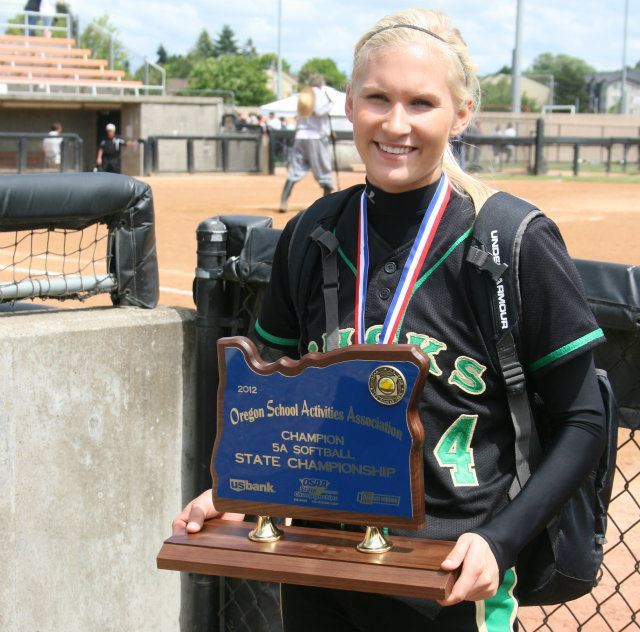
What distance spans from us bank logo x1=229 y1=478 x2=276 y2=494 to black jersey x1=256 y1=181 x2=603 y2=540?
30 cm

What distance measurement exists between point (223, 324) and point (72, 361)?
0.50m

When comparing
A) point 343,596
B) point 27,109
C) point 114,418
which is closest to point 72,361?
point 114,418

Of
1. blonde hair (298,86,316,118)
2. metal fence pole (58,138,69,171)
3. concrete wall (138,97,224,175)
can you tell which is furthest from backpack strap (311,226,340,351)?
concrete wall (138,97,224,175)

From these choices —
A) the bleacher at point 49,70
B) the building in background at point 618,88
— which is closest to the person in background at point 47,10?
the bleacher at point 49,70

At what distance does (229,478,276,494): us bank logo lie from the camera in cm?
197

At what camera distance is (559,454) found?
76.9 inches

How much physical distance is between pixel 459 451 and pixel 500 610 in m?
0.30

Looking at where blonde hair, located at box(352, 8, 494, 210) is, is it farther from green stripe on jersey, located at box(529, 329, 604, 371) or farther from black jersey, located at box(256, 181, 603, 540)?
green stripe on jersey, located at box(529, 329, 604, 371)

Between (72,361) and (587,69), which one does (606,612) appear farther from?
(587,69)

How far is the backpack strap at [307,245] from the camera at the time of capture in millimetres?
2230

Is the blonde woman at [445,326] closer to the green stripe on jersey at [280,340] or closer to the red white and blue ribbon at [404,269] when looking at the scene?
the red white and blue ribbon at [404,269]

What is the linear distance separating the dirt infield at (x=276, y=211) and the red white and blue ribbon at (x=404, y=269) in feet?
17.4

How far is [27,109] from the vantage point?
36031 mm

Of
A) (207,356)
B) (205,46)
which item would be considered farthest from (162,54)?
(207,356)
